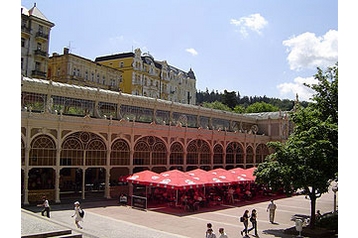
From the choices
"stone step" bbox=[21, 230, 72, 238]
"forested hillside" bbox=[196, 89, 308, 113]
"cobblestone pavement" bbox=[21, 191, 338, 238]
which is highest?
"forested hillside" bbox=[196, 89, 308, 113]

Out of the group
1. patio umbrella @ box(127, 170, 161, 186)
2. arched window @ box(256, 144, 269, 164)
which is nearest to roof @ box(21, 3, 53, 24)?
patio umbrella @ box(127, 170, 161, 186)

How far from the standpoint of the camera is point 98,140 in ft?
99.7

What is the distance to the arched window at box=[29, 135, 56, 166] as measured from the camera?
26.8 meters

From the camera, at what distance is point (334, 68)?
888 inches

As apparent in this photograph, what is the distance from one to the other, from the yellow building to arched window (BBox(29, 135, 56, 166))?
114 feet

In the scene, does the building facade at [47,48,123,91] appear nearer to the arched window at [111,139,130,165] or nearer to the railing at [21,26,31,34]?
the railing at [21,26,31,34]

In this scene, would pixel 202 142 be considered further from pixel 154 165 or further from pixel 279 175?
pixel 279 175

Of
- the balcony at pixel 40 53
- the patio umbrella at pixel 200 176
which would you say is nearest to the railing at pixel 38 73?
the balcony at pixel 40 53

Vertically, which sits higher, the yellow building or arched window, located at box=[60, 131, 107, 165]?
the yellow building

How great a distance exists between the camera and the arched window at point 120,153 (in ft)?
103

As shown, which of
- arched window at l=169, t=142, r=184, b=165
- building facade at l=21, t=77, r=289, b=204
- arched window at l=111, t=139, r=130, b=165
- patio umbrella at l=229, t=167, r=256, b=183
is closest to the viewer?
building facade at l=21, t=77, r=289, b=204

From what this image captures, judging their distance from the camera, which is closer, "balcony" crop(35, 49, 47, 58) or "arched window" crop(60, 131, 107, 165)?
"arched window" crop(60, 131, 107, 165)

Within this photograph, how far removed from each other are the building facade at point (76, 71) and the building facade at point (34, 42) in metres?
2.83

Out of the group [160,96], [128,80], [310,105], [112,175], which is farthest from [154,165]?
[160,96]
